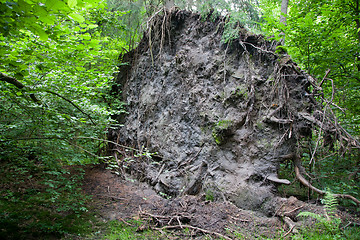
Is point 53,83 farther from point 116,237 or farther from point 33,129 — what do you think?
point 116,237

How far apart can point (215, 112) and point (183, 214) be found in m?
2.75

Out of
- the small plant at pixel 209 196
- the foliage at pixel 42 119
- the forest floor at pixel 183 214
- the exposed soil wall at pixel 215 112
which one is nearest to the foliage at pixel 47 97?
the foliage at pixel 42 119

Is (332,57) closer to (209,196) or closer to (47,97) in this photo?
(209,196)

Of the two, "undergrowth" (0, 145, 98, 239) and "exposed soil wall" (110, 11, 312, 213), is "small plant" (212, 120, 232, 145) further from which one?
"undergrowth" (0, 145, 98, 239)

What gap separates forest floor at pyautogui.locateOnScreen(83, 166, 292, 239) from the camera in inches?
156

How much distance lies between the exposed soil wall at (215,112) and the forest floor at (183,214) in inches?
15.7

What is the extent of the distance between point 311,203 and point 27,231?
5718mm

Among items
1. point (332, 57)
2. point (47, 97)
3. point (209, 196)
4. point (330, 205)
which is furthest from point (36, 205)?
point (332, 57)

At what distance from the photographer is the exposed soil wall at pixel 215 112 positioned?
482cm

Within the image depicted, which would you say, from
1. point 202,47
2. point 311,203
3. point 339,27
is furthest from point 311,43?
point 311,203

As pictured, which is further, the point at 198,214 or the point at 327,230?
the point at 198,214

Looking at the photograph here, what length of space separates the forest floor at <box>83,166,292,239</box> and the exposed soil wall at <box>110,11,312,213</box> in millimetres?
400

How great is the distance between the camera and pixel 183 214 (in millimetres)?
4504

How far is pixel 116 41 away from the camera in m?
9.49
